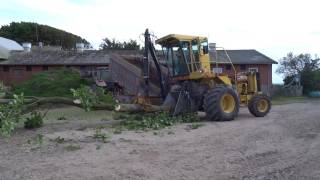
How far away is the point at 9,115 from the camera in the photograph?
1298cm

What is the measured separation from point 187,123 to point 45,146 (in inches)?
252

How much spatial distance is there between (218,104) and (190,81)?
154 cm

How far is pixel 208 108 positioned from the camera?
1867cm

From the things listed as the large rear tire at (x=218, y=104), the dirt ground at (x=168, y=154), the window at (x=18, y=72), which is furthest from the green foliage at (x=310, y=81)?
the dirt ground at (x=168, y=154)

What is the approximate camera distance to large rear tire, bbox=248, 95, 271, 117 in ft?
68.6

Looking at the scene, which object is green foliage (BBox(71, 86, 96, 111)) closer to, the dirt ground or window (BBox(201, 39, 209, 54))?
the dirt ground

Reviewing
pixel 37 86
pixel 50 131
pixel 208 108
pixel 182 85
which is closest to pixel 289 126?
pixel 208 108

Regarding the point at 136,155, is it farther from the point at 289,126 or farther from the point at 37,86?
the point at 37,86

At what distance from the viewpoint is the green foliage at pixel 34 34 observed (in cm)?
8044

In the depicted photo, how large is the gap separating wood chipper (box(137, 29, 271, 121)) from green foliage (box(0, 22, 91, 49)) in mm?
61372

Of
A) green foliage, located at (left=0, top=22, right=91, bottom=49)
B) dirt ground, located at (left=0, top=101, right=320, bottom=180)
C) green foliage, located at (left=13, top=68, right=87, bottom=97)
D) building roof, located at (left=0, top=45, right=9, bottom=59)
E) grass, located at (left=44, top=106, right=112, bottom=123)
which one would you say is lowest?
dirt ground, located at (left=0, top=101, right=320, bottom=180)

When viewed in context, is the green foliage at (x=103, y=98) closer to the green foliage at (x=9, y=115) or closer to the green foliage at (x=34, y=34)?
the green foliage at (x=9, y=115)

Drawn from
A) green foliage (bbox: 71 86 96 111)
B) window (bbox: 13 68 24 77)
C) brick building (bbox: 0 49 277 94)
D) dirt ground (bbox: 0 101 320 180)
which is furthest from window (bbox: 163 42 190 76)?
window (bbox: 13 68 24 77)

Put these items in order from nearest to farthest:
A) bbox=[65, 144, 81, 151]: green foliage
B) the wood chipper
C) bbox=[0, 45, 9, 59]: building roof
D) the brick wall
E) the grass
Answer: bbox=[65, 144, 81, 151]: green foliage < the wood chipper < the grass < the brick wall < bbox=[0, 45, 9, 59]: building roof
